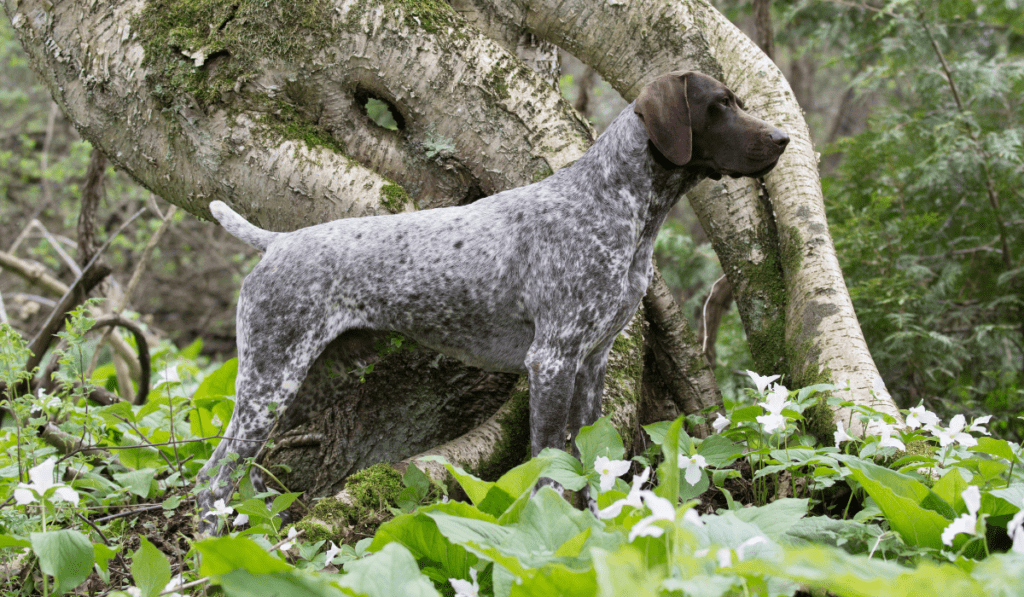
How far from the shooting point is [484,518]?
2117 millimetres

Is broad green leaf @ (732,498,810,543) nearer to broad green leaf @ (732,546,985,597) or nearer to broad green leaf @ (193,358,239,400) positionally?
broad green leaf @ (732,546,985,597)

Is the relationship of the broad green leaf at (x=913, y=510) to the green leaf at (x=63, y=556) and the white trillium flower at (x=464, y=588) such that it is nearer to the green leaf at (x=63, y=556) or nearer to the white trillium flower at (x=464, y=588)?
the white trillium flower at (x=464, y=588)

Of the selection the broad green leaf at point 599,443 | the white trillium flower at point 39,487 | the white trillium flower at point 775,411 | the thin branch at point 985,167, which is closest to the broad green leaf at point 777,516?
the white trillium flower at point 775,411

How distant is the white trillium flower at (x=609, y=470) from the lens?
2.18 m

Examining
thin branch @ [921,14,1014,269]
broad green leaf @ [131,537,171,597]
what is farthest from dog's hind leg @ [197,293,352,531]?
thin branch @ [921,14,1014,269]

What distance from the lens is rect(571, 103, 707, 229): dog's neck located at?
284 cm

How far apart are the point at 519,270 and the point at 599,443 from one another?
0.77m

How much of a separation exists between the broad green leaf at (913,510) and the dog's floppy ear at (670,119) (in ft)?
4.05

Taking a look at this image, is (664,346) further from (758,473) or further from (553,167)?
(758,473)

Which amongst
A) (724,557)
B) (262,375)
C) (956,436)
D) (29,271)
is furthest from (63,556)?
(29,271)

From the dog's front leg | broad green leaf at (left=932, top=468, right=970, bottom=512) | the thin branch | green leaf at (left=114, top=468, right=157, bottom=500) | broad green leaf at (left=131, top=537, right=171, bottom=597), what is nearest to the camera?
broad green leaf at (left=131, top=537, right=171, bottom=597)

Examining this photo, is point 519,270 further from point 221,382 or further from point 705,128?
point 221,382

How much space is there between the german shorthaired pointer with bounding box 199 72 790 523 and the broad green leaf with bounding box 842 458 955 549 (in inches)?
43.2

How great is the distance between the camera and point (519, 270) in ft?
9.55
